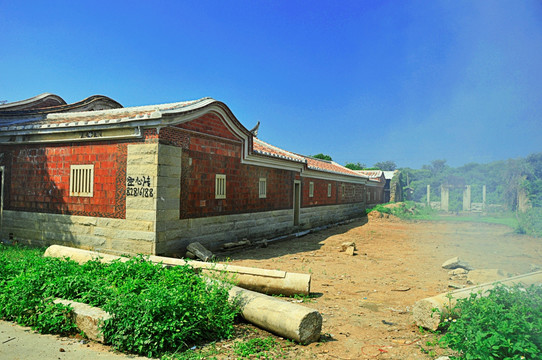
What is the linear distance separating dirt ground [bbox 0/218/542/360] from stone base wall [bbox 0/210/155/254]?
2755 mm

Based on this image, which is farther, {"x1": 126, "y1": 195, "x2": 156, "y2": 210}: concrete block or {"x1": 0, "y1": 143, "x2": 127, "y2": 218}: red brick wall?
{"x1": 0, "y1": 143, "x2": 127, "y2": 218}: red brick wall

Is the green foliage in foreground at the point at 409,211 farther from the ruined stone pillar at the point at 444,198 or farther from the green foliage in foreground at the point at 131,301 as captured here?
the green foliage in foreground at the point at 131,301

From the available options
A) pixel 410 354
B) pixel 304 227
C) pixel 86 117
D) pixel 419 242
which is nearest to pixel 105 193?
pixel 86 117

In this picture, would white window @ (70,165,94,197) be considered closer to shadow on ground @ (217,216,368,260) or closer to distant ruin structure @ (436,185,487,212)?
shadow on ground @ (217,216,368,260)

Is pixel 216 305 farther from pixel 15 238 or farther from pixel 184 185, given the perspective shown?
pixel 15 238

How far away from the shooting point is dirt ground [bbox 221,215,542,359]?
471cm

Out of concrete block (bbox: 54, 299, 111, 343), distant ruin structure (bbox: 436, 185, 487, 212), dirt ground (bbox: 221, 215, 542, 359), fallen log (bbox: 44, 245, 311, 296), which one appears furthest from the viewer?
A: distant ruin structure (bbox: 436, 185, 487, 212)

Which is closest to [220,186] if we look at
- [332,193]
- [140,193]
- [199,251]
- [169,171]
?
[169,171]

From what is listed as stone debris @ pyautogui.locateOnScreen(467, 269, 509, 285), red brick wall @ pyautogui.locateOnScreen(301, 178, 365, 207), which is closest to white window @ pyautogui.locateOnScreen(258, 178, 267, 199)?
red brick wall @ pyautogui.locateOnScreen(301, 178, 365, 207)

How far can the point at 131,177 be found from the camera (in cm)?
914

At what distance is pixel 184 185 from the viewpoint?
384 inches

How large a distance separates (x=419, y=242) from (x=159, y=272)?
12207 mm

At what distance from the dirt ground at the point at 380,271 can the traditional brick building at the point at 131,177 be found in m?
1.91

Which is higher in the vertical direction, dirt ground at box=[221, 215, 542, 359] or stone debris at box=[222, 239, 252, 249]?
stone debris at box=[222, 239, 252, 249]
